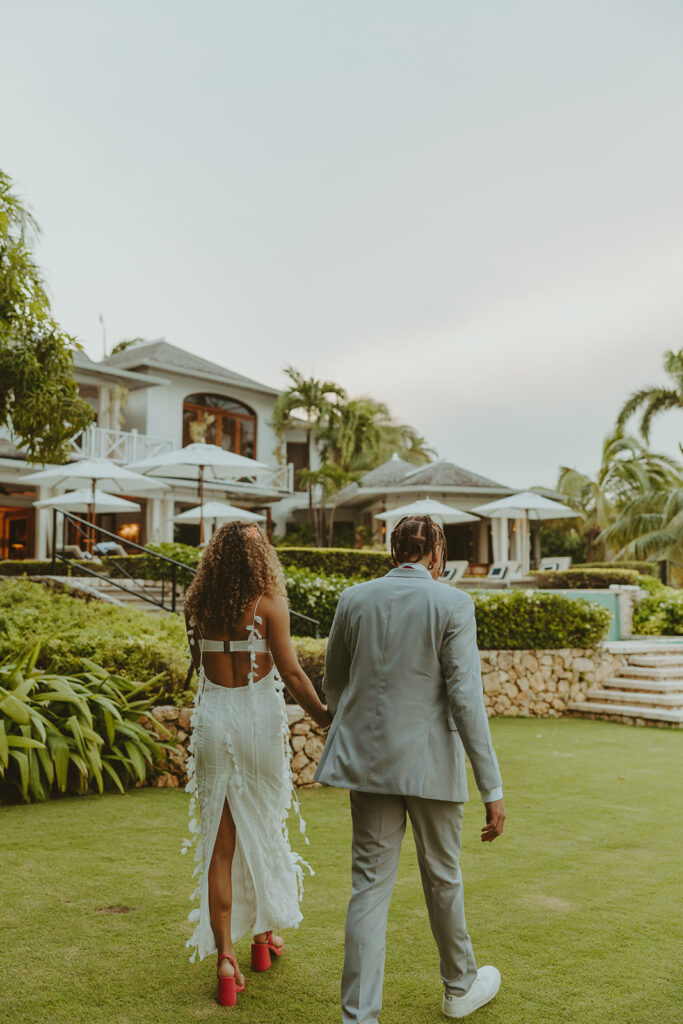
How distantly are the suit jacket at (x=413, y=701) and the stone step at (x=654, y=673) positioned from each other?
33.1 feet

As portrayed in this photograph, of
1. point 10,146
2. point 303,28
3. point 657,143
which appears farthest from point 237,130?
point 657,143

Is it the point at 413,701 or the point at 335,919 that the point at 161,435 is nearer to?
the point at 335,919

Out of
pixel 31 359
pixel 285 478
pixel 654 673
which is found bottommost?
pixel 654 673

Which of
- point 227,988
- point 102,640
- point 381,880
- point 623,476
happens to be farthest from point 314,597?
point 623,476

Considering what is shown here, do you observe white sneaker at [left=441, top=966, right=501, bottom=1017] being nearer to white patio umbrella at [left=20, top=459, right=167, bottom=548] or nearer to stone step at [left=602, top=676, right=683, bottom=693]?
stone step at [left=602, top=676, right=683, bottom=693]

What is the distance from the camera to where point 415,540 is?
3125 mm

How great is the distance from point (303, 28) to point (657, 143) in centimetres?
630

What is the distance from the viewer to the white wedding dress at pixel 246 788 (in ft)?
11.0

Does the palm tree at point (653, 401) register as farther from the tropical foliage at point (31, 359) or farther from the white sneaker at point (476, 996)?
the white sneaker at point (476, 996)

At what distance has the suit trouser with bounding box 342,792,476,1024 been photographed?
285 cm

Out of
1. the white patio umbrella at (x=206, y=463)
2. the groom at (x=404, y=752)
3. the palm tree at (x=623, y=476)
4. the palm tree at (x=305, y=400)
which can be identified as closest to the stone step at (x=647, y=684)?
the white patio umbrella at (x=206, y=463)

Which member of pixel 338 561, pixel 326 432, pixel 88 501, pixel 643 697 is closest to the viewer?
pixel 643 697

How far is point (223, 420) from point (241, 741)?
26610 mm

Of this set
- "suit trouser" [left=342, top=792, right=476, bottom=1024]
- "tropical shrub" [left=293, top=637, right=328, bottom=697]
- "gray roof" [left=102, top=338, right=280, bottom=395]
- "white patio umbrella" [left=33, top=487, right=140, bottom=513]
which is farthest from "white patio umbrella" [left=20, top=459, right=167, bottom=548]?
"suit trouser" [left=342, top=792, right=476, bottom=1024]
